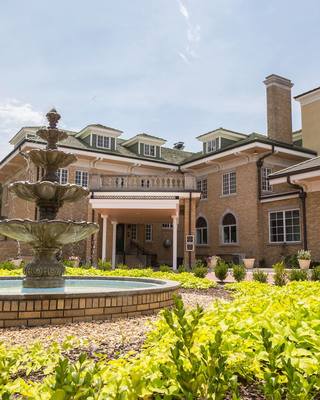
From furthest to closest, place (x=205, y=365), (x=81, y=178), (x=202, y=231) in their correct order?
(x=202, y=231) < (x=81, y=178) < (x=205, y=365)

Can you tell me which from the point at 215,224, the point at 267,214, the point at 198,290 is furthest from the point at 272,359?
the point at 215,224

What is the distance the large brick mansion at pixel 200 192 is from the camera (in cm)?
2133

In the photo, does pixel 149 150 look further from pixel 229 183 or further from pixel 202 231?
pixel 202 231

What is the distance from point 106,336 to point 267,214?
2080cm

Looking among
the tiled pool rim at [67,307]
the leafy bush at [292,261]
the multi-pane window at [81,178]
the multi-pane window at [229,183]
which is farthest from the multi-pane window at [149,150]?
the tiled pool rim at [67,307]

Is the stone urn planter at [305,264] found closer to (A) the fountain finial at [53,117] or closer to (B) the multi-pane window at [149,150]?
(A) the fountain finial at [53,117]

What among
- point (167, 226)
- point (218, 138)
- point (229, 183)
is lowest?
point (167, 226)

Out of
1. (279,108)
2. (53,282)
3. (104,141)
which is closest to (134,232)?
(104,141)

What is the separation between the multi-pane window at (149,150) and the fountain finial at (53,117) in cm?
2138

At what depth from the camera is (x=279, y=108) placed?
1103 inches

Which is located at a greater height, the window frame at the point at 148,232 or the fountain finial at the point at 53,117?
the fountain finial at the point at 53,117

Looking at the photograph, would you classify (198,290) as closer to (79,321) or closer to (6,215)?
(79,321)

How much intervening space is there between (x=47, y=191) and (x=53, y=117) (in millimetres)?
2009

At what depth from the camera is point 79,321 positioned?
19.3 feet
